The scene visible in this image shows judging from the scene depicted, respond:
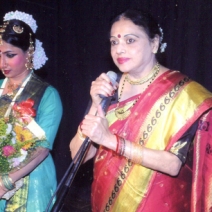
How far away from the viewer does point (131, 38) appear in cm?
158

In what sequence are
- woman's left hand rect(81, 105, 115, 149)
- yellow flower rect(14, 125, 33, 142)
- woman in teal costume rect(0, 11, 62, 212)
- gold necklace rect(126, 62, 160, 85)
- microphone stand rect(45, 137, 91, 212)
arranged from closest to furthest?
microphone stand rect(45, 137, 91, 212), woman's left hand rect(81, 105, 115, 149), gold necklace rect(126, 62, 160, 85), yellow flower rect(14, 125, 33, 142), woman in teal costume rect(0, 11, 62, 212)

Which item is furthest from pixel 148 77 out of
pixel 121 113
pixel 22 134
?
pixel 22 134

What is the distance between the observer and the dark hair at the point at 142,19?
63.0 inches

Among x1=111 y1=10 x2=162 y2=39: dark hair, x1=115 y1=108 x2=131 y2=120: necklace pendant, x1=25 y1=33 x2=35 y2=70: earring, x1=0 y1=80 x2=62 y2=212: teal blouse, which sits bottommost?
x1=0 y1=80 x2=62 y2=212: teal blouse

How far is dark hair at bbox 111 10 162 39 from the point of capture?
1.60 meters

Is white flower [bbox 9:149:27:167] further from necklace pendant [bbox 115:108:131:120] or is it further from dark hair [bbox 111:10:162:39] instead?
dark hair [bbox 111:10:162:39]

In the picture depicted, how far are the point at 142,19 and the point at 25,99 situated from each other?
2.77 ft

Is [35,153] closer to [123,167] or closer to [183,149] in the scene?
[123,167]

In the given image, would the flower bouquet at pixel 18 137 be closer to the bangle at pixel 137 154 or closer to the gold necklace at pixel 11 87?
the gold necklace at pixel 11 87

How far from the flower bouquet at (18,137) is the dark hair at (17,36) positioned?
0.36 meters

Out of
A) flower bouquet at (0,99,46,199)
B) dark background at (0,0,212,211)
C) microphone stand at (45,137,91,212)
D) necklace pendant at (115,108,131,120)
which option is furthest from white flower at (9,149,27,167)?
dark background at (0,0,212,211)

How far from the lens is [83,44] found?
375cm

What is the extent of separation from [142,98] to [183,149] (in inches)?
12.7

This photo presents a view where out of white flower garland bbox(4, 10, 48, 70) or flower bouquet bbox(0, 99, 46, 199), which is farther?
white flower garland bbox(4, 10, 48, 70)
